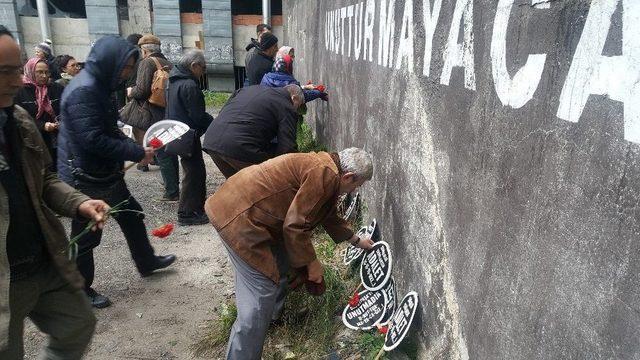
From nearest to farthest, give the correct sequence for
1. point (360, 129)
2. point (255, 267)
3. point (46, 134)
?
point (255, 267) < point (360, 129) < point (46, 134)

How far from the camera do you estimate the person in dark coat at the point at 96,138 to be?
111 inches

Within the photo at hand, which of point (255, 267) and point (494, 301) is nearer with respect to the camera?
point (494, 301)

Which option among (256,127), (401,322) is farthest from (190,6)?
(401,322)

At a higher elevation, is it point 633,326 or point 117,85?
point 117,85

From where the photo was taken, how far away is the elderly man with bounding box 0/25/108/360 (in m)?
1.78

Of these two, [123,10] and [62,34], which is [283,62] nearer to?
[123,10]

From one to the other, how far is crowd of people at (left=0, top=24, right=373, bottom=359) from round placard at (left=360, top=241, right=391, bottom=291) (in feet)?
0.35

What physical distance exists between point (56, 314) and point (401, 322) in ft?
5.66

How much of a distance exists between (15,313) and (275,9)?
15.6 meters

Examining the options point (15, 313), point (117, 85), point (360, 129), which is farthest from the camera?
point (360, 129)

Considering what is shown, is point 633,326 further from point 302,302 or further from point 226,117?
point 226,117

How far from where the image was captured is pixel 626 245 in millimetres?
1045


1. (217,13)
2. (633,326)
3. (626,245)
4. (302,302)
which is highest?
(217,13)

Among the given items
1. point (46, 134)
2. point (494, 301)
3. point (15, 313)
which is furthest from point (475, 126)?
point (46, 134)
